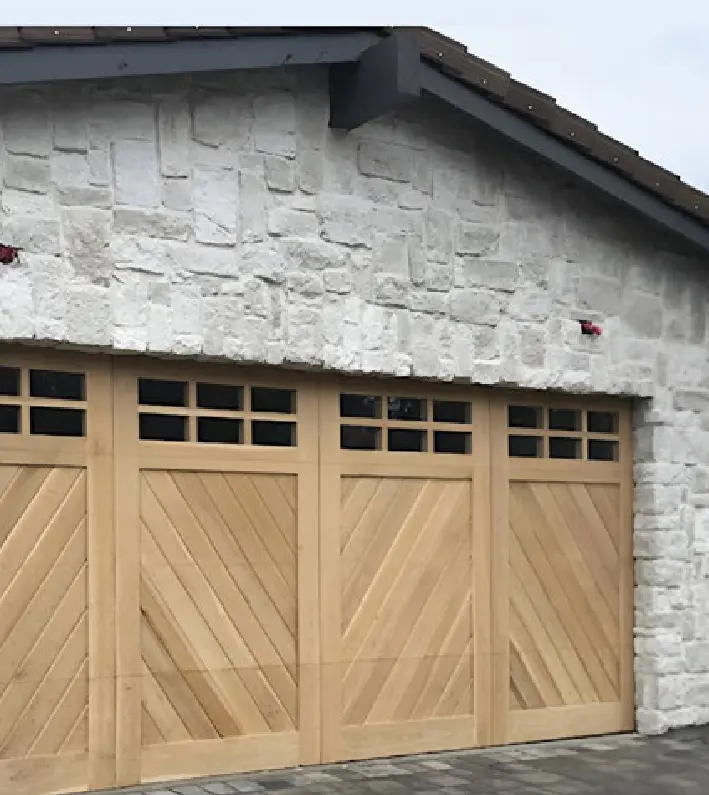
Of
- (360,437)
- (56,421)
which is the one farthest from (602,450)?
(56,421)

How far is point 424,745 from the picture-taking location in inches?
303

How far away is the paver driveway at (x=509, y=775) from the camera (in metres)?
6.78

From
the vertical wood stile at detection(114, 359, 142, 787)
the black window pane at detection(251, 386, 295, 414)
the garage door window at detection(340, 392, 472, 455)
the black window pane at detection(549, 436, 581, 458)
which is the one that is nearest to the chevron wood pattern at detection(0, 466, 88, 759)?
the vertical wood stile at detection(114, 359, 142, 787)

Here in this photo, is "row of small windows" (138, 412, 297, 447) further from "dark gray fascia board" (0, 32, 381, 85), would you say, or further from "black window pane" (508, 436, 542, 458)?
"dark gray fascia board" (0, 32, 381, 85)

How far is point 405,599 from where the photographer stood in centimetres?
769

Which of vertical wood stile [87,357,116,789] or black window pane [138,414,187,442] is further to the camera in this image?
black window pane [138,414,187,442]

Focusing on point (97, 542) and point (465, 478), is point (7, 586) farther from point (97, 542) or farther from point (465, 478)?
point (465, 478)

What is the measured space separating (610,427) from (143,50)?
434 centimetres

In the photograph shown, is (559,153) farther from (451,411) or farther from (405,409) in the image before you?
(405,409)

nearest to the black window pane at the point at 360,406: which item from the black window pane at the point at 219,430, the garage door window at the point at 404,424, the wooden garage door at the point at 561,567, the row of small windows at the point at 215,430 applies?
the garage door window at the point at 404,424

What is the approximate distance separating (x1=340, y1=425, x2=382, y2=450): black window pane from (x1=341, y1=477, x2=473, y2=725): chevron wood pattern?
20 cm

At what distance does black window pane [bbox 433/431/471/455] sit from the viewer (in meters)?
7.93

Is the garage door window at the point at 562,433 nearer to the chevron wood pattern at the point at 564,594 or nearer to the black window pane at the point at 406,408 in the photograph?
the chevron wood pattern at the point at 564,594

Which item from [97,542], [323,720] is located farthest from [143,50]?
[323,720]
